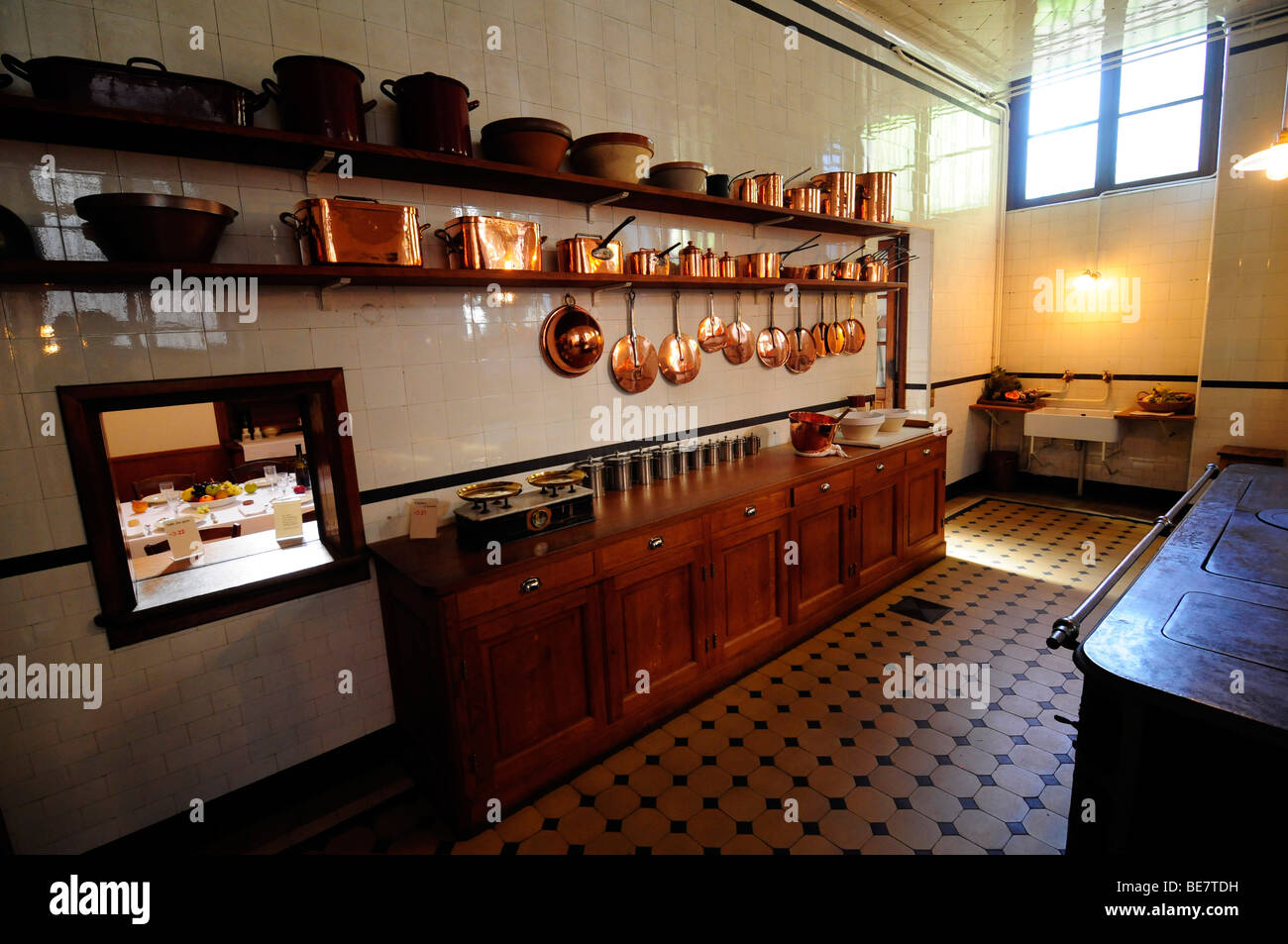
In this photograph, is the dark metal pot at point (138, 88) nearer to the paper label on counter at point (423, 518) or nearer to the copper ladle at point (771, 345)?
→ the paper label on counter at point (423, 518)

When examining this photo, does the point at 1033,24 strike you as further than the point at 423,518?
Yes

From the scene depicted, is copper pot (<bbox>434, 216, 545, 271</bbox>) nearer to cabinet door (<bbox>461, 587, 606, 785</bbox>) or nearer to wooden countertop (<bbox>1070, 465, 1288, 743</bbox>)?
cabinet door (<bbox>461, 587, 606, 785</bbox>)

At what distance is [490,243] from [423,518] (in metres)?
1.17

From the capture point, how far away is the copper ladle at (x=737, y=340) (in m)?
3.86

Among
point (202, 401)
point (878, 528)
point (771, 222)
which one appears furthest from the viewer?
point (878, 528)

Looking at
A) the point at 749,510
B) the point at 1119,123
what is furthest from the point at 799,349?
the point at 1119,123

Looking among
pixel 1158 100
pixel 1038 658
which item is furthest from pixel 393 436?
pixel 1158 100

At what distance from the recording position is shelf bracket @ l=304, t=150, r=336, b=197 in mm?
2137

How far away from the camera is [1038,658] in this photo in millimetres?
3250

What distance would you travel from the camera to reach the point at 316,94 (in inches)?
82.5

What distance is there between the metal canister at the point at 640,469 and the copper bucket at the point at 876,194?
2.47 m

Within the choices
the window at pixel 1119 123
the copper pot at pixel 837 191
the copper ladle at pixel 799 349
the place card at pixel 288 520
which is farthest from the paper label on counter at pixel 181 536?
the window at pixel 1119 123

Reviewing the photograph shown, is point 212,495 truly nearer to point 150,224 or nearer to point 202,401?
point 202,401
